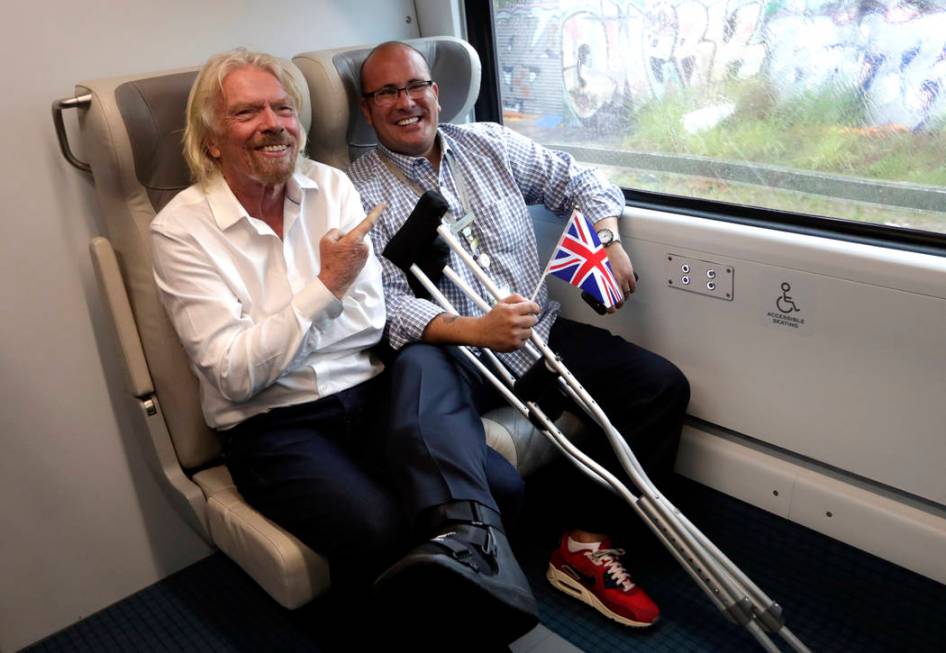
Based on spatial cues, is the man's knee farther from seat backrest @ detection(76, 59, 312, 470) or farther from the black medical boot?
seat backrest @ detection(76, 59, 312, 470)

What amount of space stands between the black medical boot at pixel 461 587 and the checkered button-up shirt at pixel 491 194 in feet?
2.74

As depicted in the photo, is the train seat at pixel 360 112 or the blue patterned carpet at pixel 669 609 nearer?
the blue patterned carpet at pixel 669 609

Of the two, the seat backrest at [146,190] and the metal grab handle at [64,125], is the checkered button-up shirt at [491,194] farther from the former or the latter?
the metal grab handle at [64,125]

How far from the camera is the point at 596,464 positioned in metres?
2.12

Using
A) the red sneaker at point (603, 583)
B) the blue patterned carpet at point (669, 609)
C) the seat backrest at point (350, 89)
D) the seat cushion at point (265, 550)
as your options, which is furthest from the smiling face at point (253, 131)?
the red sneaker at point (603, 583)

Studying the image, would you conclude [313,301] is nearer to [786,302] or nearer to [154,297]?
[154,297]

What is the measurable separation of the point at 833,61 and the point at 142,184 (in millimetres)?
2021

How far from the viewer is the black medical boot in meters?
1.63

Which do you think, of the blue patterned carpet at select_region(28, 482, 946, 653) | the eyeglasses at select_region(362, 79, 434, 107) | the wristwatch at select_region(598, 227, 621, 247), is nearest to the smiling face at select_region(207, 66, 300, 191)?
the eyeglasses at select_region(362, 79, 434, 107)

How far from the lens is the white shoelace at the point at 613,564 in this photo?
2.36m

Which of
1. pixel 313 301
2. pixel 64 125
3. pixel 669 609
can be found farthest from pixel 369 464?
pixel 64 125

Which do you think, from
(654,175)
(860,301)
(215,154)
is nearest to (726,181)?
(654,175)

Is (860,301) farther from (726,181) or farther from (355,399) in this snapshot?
(355,399)

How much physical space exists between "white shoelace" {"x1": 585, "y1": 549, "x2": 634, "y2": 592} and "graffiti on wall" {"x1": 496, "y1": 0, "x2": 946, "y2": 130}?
1.49 meters
